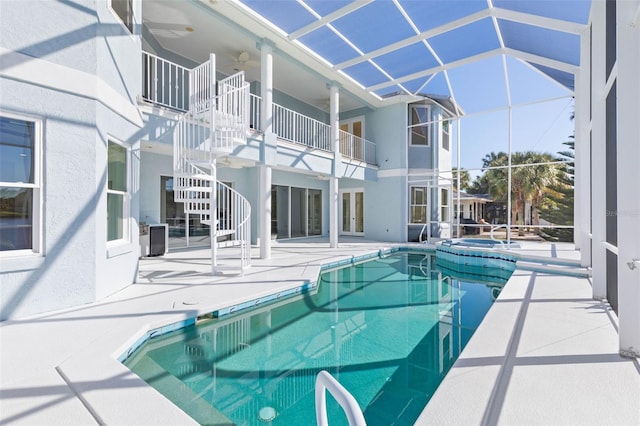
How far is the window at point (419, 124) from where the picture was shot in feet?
43.5

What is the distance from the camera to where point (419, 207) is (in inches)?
524

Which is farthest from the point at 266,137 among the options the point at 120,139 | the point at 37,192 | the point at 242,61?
the point at 37,192

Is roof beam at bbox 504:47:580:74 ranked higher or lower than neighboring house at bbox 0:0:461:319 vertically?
higher

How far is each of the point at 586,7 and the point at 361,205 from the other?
389 inches

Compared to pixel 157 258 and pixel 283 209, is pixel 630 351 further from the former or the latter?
pixel 283 209

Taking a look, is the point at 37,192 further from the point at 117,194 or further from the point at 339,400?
the point at 339,400

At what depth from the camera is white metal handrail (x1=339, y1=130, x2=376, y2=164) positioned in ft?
41.1

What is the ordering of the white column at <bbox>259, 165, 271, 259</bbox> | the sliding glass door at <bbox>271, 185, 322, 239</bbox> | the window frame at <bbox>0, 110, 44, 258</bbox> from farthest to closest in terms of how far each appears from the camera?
the sliding glass door at <bbox>271, 185, 322, 239</bbox>, the white column at <bbox>259, 165, 271, 259</bbox>, the window frame at <bbox>0, 110, 44, 258</bbox>

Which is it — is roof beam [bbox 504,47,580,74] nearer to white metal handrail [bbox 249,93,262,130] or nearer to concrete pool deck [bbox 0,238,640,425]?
concrete pool deck [bbox 0,238,640,425]

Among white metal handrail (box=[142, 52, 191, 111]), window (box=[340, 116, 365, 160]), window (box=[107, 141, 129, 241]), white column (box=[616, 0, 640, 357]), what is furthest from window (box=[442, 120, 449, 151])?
window (box=[107, 141, 129, 241])

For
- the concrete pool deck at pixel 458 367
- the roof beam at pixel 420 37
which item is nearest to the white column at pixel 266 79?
the roof beam at pixel 420 37

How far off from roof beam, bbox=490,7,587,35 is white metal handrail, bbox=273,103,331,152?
524cm

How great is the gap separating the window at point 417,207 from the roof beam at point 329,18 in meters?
7.56

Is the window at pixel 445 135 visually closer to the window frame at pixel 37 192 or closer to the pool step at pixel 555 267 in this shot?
the pool step at pixel 555 267
